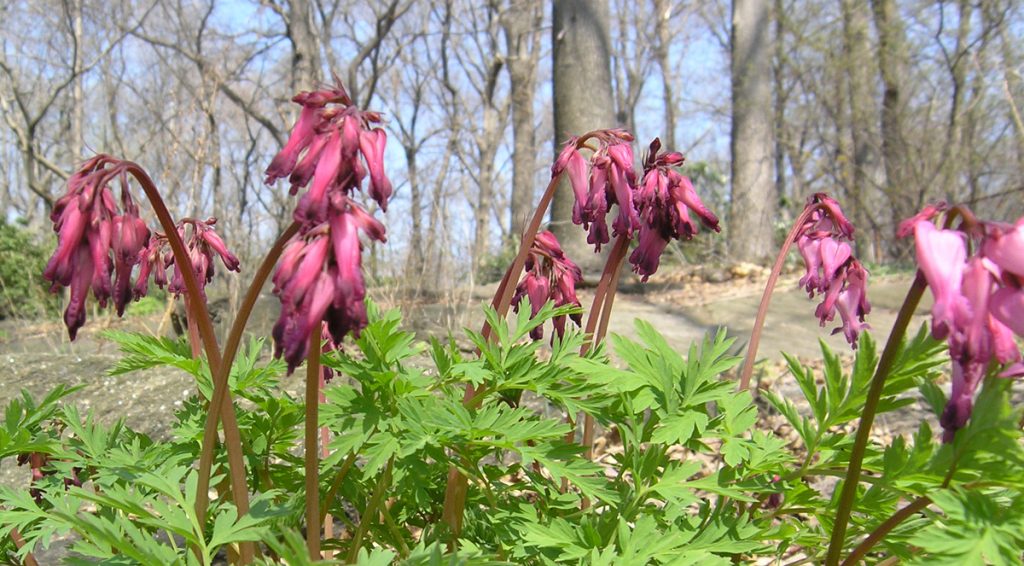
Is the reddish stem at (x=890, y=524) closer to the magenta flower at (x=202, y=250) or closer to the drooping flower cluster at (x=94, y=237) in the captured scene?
the drooping flower cluster at (x=94, y=237)

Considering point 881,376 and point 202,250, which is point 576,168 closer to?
point 881,376

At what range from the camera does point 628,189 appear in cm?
234

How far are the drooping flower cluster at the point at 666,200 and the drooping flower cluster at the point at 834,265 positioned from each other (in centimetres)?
48

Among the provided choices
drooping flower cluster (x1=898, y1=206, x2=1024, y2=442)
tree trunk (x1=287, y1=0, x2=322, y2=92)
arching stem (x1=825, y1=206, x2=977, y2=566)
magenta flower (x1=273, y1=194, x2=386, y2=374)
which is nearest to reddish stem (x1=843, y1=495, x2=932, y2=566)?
arching stem (x1=825, y1=206, x2=977, y2=566)

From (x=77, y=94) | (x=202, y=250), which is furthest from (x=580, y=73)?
(x=77, y=94)

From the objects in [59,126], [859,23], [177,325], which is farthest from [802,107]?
[59,126]

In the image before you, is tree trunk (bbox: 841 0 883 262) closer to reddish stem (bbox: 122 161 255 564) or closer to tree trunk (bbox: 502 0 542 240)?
tree trunk (bbox: 502 0 542 240)

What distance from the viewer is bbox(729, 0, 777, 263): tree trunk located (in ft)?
52.6

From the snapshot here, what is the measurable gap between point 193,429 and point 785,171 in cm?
3766

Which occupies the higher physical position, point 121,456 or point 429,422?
point 429,422

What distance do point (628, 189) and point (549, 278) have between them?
51 centimetres

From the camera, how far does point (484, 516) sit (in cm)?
212

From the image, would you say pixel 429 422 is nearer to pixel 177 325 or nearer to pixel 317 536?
pixel 317 536

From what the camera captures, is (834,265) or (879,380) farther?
(834,265)
